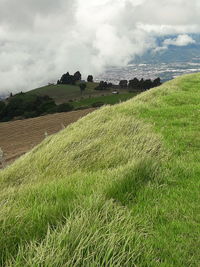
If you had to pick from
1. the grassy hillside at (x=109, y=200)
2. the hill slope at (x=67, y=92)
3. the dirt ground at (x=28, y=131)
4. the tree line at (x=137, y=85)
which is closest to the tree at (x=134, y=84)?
the tree line at (x=137, y=85)

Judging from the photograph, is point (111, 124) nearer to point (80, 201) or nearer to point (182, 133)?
point (182, 133)

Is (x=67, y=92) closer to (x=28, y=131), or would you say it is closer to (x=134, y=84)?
(x=134, y=84)

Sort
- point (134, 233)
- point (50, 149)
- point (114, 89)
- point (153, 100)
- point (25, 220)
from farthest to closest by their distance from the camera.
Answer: point (114, 89)
point (153, 100)
point (50, 149)
point (25, 220)
point (134, 233)

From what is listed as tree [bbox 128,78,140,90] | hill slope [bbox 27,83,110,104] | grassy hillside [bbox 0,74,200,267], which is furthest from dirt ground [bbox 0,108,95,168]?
hill slope [bbox 27,83,110,104]

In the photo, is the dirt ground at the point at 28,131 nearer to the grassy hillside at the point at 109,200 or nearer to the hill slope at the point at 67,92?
the grassy hillside at the point at 109,200

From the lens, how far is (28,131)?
24.3 meters

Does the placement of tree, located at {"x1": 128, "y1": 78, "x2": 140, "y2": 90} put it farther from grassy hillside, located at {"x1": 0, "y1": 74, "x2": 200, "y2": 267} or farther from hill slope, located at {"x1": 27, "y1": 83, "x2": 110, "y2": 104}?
grassy hillside, located at {"x1": 0, "y1": 74, "x2": 200, "y2": 267}

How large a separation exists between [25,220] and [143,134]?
203 inches

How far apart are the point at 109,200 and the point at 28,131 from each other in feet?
68.1

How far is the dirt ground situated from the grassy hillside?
10.3 metres

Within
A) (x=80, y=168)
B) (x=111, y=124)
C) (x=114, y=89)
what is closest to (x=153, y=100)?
(x=111, y=124)

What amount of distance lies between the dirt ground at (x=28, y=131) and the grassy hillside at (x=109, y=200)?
10327 mm

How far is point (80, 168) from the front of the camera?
6734mm

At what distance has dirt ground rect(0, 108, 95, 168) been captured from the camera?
63.9 feet
